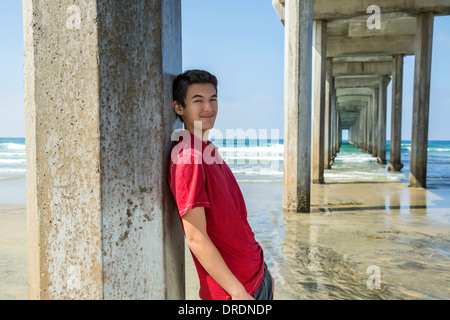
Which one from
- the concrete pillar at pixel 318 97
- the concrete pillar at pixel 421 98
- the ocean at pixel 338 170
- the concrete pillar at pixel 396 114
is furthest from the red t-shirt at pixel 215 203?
the concrete pillar at pixel 396 114

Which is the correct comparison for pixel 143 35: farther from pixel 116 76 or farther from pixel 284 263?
pixel 284 263

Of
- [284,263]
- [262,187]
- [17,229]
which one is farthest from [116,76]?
[262,187]

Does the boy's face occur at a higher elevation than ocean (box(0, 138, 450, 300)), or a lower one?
higher

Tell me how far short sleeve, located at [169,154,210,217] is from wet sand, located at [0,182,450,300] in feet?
7.03

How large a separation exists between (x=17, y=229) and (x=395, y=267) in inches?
210

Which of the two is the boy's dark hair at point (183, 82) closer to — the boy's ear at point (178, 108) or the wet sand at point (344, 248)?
the boy's ear at point (178, 108)

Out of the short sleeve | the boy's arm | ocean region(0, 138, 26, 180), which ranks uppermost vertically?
the short sleeve

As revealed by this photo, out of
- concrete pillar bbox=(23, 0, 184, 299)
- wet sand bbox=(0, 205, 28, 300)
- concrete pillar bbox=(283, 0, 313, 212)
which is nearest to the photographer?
concrete pillar bbox=(23, 0, 184, 299)

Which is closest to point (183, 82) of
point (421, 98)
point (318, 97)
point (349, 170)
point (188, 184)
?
point (188, 184)

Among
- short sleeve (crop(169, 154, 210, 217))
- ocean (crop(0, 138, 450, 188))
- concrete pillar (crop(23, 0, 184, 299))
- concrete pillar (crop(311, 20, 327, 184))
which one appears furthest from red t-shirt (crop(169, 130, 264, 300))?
ocean (crop(0, 138, 450, 188))

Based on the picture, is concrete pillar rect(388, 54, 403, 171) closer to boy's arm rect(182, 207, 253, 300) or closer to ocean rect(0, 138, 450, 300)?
ocean rect(0, 138, 450, 300)

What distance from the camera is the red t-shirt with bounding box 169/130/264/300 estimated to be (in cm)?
132

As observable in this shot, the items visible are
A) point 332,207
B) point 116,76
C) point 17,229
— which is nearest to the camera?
point 116,76
